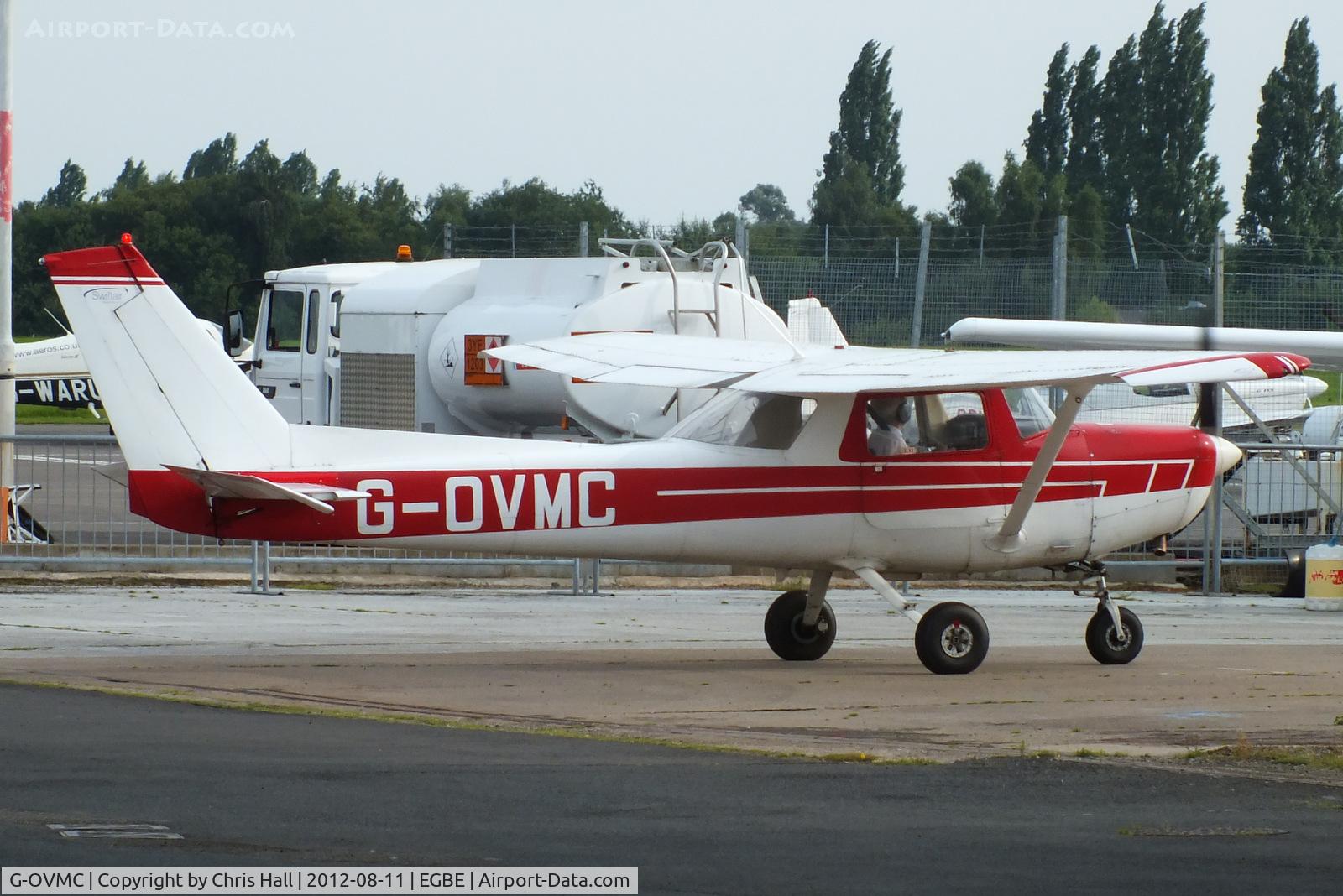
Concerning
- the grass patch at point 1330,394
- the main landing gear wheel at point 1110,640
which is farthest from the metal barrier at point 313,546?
the grass patch at point 1330,394

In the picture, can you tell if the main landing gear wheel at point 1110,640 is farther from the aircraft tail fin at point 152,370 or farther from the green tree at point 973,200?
the green tree at point 973,200

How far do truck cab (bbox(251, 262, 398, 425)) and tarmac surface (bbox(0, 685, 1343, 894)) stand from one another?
12812mm

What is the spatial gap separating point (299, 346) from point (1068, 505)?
12.0m

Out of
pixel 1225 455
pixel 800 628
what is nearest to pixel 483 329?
pixel 800 628

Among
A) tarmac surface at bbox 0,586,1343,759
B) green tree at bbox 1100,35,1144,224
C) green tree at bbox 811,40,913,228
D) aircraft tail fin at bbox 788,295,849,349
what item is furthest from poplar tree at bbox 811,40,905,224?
tarmac surface at bbox 0,586,1343,759

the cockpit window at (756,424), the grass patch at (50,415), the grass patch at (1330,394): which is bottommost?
the grass patch at (50,415)

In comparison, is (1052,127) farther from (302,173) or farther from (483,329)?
(483,329)

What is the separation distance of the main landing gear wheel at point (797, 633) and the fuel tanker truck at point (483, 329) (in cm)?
608

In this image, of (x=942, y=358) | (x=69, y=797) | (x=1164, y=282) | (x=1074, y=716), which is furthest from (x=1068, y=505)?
(x=1164, y=282)

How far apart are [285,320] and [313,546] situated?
6.88 m

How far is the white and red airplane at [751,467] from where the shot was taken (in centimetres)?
1005

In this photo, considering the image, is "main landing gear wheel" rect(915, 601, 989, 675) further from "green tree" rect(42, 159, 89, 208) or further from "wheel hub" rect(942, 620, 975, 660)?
"green tree" rect(42, 159, 89, 208)

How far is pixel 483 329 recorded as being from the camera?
Result: 19.1m

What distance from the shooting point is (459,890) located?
16.9 ft
